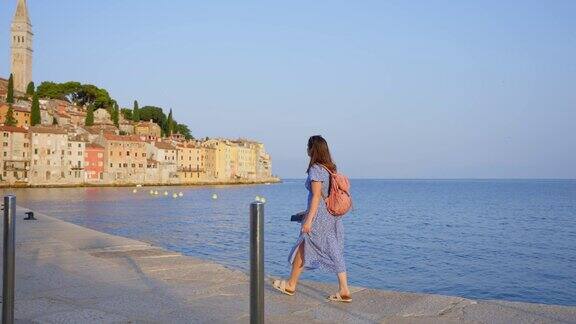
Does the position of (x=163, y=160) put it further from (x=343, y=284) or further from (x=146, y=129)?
(x=343, y=284)

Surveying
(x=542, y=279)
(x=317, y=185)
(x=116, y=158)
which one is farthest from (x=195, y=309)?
(x=116, y=158)

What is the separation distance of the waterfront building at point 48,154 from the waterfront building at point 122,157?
9571 mm

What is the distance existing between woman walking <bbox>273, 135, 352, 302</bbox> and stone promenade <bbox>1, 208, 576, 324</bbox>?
15.3 inches

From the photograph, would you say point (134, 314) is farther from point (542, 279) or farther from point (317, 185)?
point (542, 279)

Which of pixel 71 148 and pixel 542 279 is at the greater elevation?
pixel 71 148

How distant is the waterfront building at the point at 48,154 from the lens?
88812 mm

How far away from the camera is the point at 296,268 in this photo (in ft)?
20.0

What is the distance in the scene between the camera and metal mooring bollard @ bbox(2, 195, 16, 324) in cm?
392

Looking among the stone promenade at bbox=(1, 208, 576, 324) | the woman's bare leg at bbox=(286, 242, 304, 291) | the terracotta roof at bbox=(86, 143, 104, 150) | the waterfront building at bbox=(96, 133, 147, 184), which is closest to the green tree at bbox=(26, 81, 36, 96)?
the waterfront building at bbox=(96, 133, 147, 184)

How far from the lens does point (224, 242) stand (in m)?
23.1

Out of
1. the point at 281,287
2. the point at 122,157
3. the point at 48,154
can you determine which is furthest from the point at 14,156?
the point at 281,287

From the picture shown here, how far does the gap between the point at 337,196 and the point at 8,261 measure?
130 inches

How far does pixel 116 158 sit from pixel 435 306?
102 metres

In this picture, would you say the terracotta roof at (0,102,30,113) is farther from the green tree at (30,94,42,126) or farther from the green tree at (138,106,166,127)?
the green tree at (138,106,166,127)
